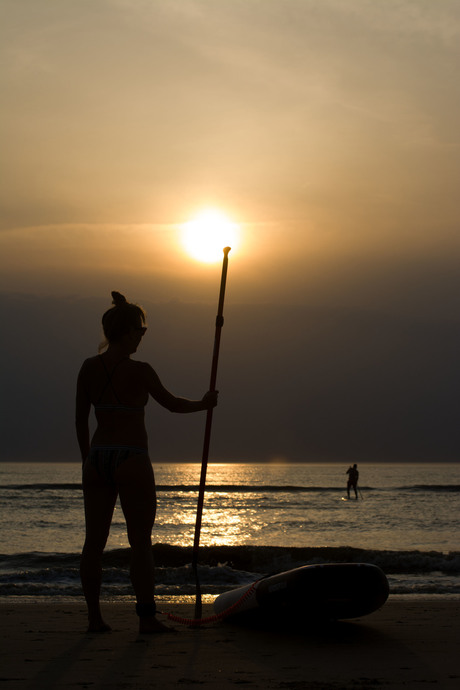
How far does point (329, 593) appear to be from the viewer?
4.79 meters

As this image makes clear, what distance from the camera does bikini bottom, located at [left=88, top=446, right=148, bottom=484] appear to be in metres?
4.48

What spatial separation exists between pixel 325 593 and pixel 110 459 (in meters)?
1.66

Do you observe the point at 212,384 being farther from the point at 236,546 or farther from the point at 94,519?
→ the point at 236,546

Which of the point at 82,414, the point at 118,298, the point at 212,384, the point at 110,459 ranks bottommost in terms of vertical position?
the point at 110,459

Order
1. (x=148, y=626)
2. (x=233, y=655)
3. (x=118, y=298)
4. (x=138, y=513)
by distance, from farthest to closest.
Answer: (x=118, y=298)
(x=148, y=626)
(x=138, y=513)
(x=233, y=655)

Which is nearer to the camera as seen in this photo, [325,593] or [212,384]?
[325,593]

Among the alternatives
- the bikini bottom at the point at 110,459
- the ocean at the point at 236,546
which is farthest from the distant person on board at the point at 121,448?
the ocean at the point at 236,546

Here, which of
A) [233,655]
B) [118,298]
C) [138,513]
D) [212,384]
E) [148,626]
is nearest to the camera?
[233,655]

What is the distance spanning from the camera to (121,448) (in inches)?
177

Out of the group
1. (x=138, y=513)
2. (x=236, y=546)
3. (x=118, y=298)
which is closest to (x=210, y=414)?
→ (x=138, y=513)

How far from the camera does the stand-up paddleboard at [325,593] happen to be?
479 centimetres

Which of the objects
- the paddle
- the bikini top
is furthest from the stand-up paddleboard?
the bikini top

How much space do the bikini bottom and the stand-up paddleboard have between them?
1.37 m

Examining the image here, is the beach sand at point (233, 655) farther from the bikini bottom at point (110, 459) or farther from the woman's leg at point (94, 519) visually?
the bikini bottom at point (110, 459)
